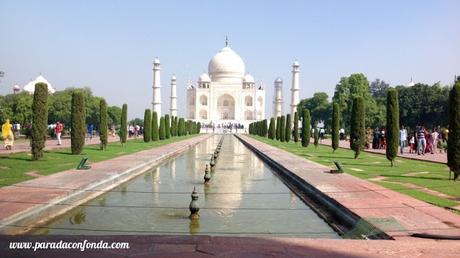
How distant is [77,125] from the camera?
1280cm

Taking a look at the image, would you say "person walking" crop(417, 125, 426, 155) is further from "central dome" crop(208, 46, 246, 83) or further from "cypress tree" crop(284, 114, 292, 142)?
"central dome" crop(208, 46, 246, 83)

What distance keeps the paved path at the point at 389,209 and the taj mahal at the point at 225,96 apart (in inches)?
1883

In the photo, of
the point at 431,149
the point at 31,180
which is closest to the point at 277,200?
the point at 31,180

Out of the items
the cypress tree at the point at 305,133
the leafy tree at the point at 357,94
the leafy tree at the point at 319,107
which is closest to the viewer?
the cypress tree at the point at 305,133

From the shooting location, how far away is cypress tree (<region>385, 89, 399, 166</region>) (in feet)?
35.2

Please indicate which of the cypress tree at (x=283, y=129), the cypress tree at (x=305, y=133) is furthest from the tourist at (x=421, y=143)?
the cypress tree at (x=283, y=129)

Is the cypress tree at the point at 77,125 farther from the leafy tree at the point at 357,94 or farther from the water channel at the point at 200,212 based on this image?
the leafy tree at the point at 357,94

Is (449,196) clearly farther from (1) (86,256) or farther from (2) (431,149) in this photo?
(2) (431,149)

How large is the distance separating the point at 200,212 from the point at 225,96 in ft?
175

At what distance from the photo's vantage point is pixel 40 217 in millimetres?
4934

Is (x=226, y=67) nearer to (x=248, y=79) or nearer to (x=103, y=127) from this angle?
(x=248, y=79)

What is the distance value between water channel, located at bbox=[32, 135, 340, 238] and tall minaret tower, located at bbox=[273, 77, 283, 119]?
168ft

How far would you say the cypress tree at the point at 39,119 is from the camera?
10.7 m

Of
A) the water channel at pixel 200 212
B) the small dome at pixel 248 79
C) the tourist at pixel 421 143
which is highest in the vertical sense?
the small dome at pixel 248 79
